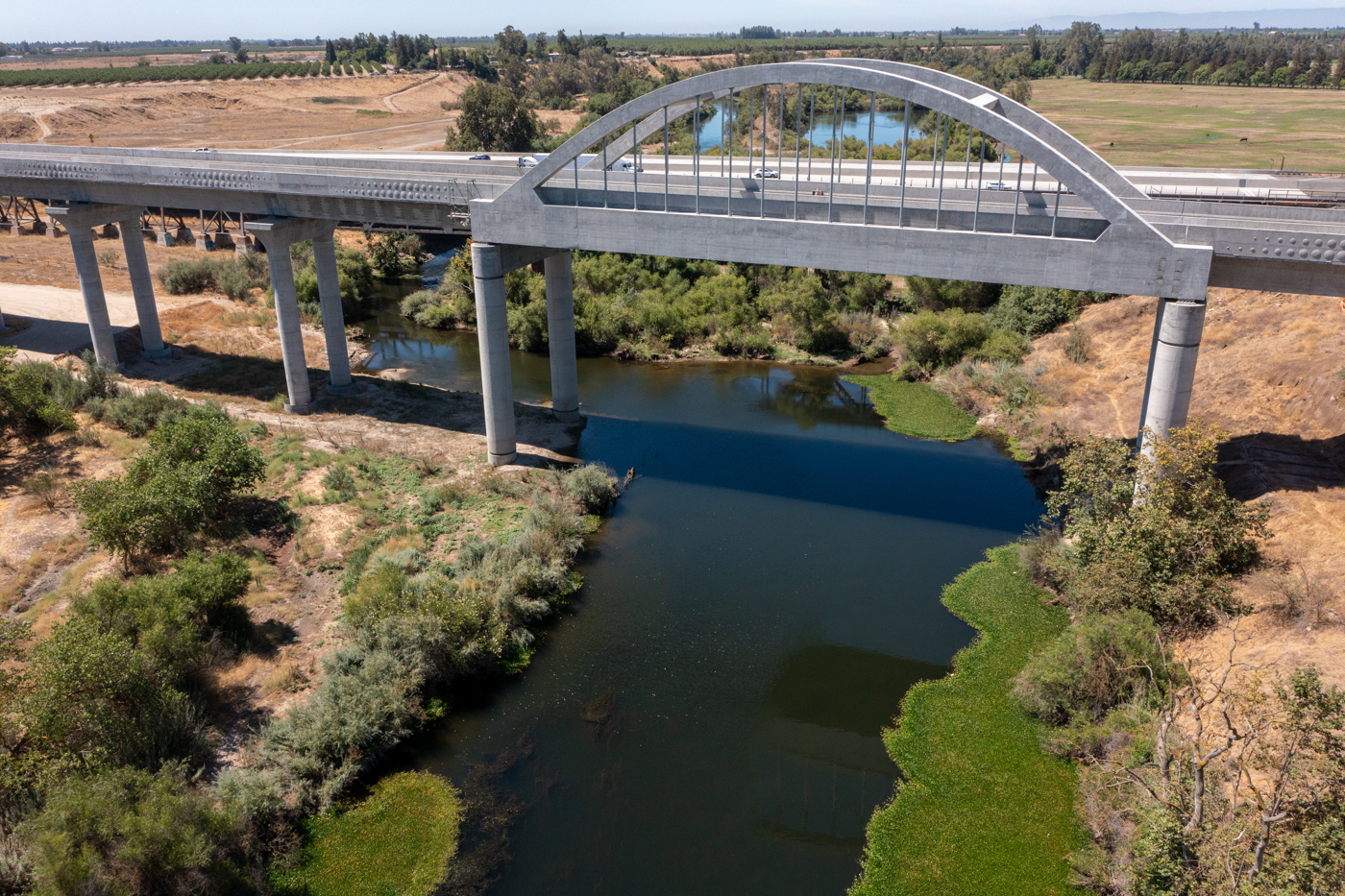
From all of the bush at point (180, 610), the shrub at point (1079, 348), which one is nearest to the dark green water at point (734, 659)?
the bush at point (180, 610)

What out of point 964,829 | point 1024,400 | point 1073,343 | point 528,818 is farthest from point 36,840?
point 1073,343

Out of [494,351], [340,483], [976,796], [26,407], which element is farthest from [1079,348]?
[26,407]

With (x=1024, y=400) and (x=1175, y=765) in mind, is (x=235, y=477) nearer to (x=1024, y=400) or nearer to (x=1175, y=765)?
(x=1175, y=765)

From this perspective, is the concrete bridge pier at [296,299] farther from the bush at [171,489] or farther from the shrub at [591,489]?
the shrub at [591,489]

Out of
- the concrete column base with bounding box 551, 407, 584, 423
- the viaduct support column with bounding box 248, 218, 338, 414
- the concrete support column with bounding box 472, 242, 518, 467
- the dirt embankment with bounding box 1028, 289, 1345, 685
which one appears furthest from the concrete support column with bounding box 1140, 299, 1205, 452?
the viaduct support column with bounding box 248, 218, 338, 414

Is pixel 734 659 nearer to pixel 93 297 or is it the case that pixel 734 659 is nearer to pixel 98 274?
pixel 98 274

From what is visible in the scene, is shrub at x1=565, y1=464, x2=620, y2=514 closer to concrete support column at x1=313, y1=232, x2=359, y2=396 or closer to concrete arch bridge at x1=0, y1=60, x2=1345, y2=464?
concrete arch bridge at x1=0, y1=60, x2=1345, y2=464
